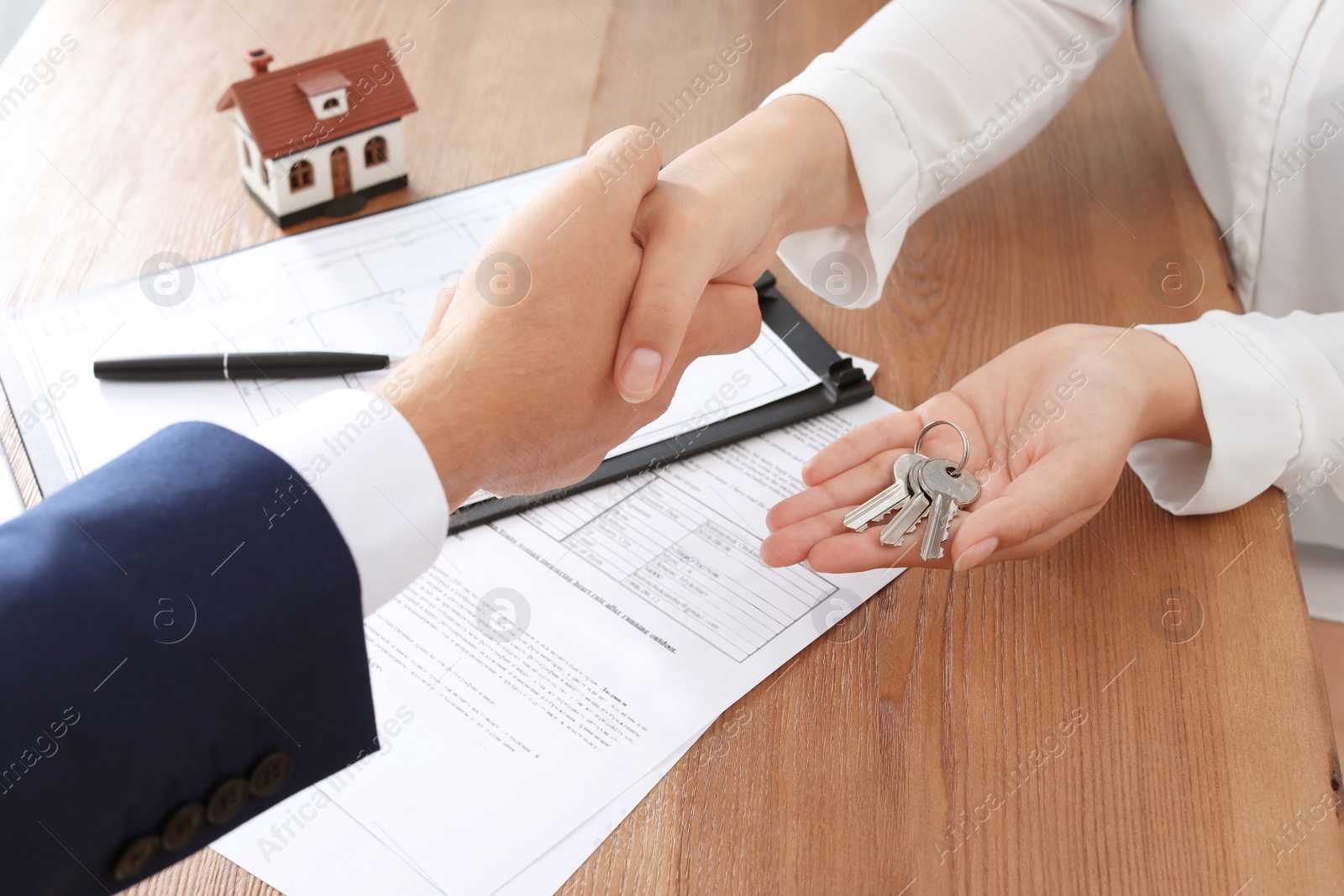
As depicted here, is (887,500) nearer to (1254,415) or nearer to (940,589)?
(940,589)

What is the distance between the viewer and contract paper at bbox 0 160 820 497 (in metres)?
0.90

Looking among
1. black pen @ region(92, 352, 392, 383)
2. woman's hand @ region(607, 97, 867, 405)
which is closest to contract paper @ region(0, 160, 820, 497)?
black pen @ region(92, 352, 392, 383)

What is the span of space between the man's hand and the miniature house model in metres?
0.34

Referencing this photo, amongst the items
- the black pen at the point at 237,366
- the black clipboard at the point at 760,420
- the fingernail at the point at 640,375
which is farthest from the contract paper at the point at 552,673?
the black pen at the point at 237,366

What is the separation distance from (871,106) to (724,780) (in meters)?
0.71

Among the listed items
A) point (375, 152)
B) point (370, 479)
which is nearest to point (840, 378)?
point (370, 479)

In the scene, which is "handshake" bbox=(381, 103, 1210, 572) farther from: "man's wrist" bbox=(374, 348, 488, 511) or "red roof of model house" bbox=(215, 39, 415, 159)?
"red roof of model house" bbox=(215, 39, 415, 159)

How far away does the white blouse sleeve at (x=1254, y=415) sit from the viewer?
2.80 ft

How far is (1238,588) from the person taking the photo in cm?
80

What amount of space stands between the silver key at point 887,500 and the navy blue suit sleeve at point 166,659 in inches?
15.4

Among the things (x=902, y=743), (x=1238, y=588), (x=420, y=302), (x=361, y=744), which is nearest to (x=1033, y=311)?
(x=1238, y=588)

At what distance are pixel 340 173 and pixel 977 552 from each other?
0.81 metres

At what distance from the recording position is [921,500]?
816 mm

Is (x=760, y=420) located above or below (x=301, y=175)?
below
